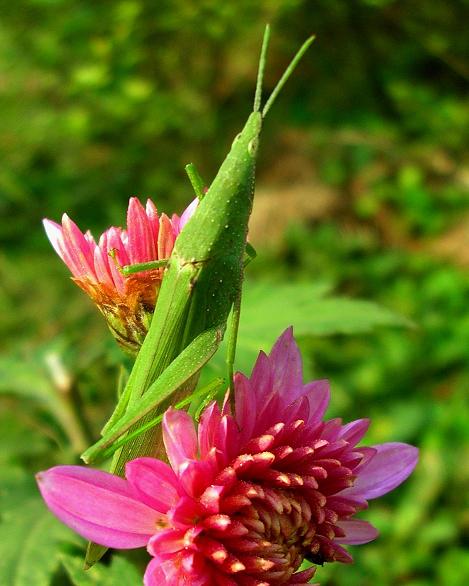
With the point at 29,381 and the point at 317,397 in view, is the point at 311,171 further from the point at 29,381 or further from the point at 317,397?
the point at 317,397

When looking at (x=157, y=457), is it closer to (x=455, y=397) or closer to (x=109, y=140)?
(x=455, y=397)

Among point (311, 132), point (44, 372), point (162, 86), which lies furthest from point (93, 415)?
point (311, 132)

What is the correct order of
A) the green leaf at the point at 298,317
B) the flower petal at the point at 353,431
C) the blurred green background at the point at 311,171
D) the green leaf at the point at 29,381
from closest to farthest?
the flower petal at the point at 353,431 → the green leaf at the point at 298,317 → the green leaf at the point at 29,381 → the blurred green background at the point at 311,171

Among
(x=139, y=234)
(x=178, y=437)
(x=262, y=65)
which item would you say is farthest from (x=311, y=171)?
(x=178, y=437)

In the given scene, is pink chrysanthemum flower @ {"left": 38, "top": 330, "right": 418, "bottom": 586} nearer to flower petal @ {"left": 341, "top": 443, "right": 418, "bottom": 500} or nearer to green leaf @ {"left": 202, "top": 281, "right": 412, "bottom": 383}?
flower petal @ {"left": 341, "top": 443, "right": 418, "bottom": 500}

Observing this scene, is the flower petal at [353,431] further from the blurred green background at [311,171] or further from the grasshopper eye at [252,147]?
the blurred green background at [311,171]

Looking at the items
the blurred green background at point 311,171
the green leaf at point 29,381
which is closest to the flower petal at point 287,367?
the green leaf at point 29,381

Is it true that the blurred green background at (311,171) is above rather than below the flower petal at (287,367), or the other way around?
below

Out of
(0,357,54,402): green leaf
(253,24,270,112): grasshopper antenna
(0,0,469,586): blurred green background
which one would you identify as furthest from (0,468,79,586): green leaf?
(253,24,270,112): grasshopper antenna
